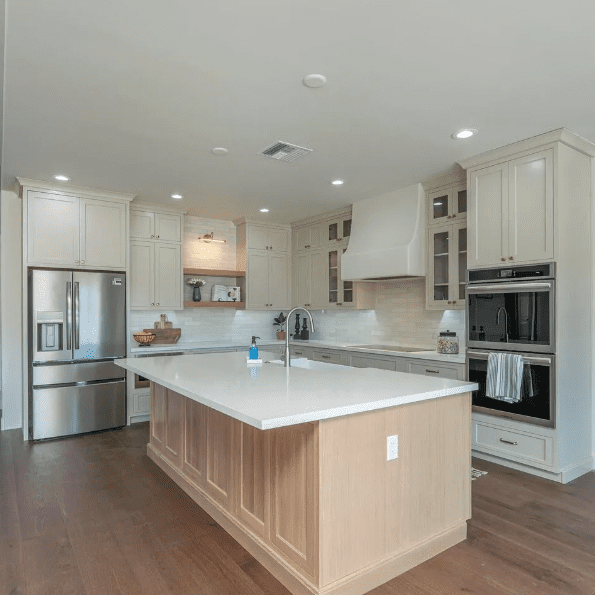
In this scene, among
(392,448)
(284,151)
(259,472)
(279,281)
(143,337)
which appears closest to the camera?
(392,448)

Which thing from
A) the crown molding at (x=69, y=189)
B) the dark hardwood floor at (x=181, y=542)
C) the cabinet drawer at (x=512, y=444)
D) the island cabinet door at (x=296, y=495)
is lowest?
the dark hardwood floor at (x=181, y=542)

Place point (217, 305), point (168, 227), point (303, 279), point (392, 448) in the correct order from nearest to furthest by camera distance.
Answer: point (392, 448)
point (168, 227)
point (217, 305)
point (303, 279)

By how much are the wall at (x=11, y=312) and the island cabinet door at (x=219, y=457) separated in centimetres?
317

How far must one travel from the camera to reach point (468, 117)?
3.02 m

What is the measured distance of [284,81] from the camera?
256 centimetres

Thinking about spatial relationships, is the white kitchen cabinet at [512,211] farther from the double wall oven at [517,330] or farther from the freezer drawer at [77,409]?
the freezer drawer at [77,409]

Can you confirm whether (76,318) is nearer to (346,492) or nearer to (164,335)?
(164,335)

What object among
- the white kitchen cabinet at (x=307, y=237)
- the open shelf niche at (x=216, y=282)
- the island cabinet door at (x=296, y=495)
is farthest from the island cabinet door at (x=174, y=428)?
A: the white kitchen cabinet at (x=307, y=237)

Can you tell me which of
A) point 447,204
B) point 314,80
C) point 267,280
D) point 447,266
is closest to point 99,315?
point 267,280

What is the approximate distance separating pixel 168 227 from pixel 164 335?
4.51 ft

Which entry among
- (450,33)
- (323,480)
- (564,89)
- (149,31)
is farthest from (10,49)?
(564,89)

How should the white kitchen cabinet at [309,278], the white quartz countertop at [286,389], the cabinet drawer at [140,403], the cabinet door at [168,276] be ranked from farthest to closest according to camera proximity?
the white kitchen cabinet at [309,278] → the cabinet door at [168,276] → the cabinet drawer at [140,403] → the white quartz countertop at [286,389]

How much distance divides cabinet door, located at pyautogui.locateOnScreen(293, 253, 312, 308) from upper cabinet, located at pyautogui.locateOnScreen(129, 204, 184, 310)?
1.70 m

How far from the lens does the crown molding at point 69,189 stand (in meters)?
4.46
